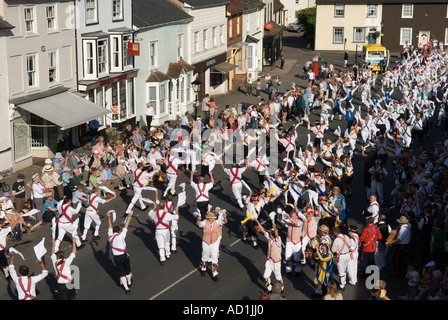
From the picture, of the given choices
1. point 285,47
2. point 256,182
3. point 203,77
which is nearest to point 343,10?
point 285,47

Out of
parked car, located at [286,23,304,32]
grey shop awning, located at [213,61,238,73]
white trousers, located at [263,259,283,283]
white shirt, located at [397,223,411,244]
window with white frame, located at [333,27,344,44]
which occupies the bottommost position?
parked car, located at [286,23,304,32]

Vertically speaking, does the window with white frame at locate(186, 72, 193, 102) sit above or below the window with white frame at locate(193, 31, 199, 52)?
below

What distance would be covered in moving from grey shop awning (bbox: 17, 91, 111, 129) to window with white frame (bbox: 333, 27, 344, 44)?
140ft

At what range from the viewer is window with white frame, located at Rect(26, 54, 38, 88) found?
28609mm

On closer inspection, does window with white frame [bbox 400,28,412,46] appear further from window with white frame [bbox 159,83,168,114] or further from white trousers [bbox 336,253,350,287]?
white trousers [bbox 336,253,350,287]

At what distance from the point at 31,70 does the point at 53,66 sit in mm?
1719

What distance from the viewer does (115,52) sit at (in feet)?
113

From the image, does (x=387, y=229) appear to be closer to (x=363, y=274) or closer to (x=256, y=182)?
(x=363, y=274)

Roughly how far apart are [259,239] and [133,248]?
356 cm

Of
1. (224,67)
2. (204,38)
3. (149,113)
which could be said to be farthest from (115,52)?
(224,67)

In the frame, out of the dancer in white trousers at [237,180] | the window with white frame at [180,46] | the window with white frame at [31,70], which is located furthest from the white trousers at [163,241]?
the window with white frame at [180,46]

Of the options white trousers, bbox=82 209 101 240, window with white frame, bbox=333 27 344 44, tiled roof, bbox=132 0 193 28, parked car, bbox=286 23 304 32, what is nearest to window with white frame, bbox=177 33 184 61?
tiled roof, bbox=132 0 193 28

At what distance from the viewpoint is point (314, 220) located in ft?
60.6

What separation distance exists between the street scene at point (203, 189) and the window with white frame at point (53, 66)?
1.28 ft
